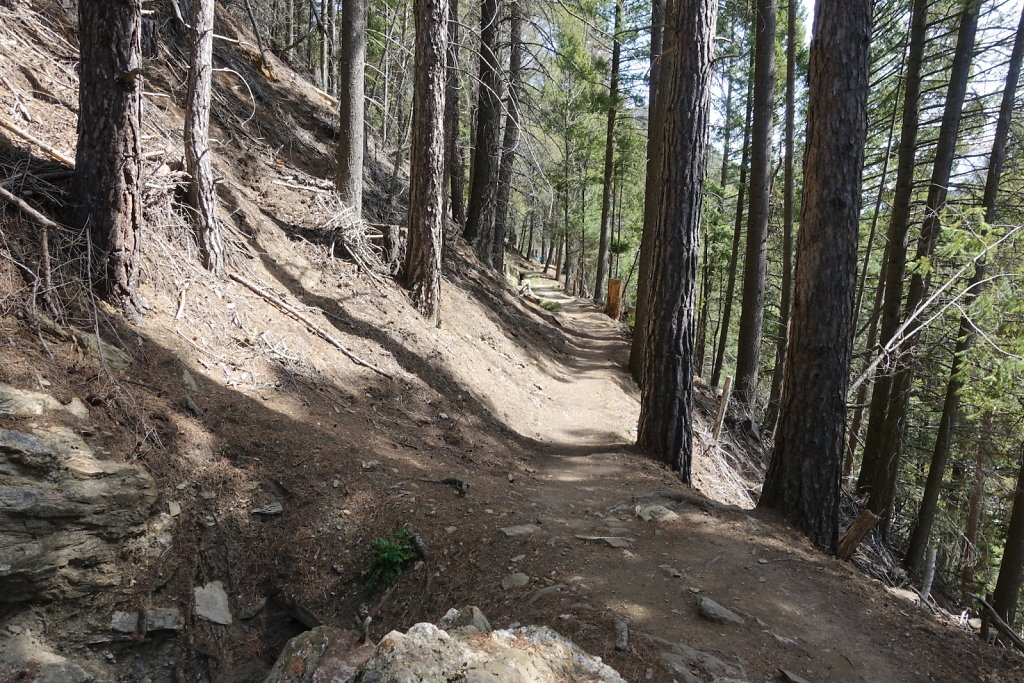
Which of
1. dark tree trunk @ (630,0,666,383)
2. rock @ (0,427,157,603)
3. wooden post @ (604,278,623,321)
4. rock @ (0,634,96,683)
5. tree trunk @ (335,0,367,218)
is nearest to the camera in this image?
rock @ (0,634,96,683)

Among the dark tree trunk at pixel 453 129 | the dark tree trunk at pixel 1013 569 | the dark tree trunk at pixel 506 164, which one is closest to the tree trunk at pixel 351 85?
the dark tree trunk at pixel 453 129

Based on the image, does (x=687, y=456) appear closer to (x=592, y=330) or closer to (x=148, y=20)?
(x=148, y=20)

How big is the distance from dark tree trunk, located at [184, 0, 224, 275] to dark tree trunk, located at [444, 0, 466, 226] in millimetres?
4893

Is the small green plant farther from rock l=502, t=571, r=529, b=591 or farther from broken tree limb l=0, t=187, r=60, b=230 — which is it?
broken tree limb l=0, t=187, r=60, b=230

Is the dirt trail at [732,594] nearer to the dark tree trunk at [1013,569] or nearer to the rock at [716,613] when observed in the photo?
the rock at [716,613]

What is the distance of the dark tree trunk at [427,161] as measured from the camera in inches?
347

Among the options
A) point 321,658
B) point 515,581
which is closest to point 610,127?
point 515,581

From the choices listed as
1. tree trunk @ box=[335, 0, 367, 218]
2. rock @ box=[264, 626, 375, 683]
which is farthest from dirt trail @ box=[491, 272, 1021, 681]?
tree trunk @ box=[335, 0, 367, 218]

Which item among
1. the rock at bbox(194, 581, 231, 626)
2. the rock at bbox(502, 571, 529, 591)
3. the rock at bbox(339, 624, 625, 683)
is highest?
the rock at bbox(339, 624, 625, 683)

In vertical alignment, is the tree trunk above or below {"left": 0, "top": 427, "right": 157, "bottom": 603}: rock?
above

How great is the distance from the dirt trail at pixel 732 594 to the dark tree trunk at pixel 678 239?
1.06 metres

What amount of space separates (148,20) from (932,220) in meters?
13.3

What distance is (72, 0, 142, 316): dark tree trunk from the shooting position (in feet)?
15.3

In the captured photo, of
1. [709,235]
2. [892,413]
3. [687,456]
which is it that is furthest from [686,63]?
[709,235]
